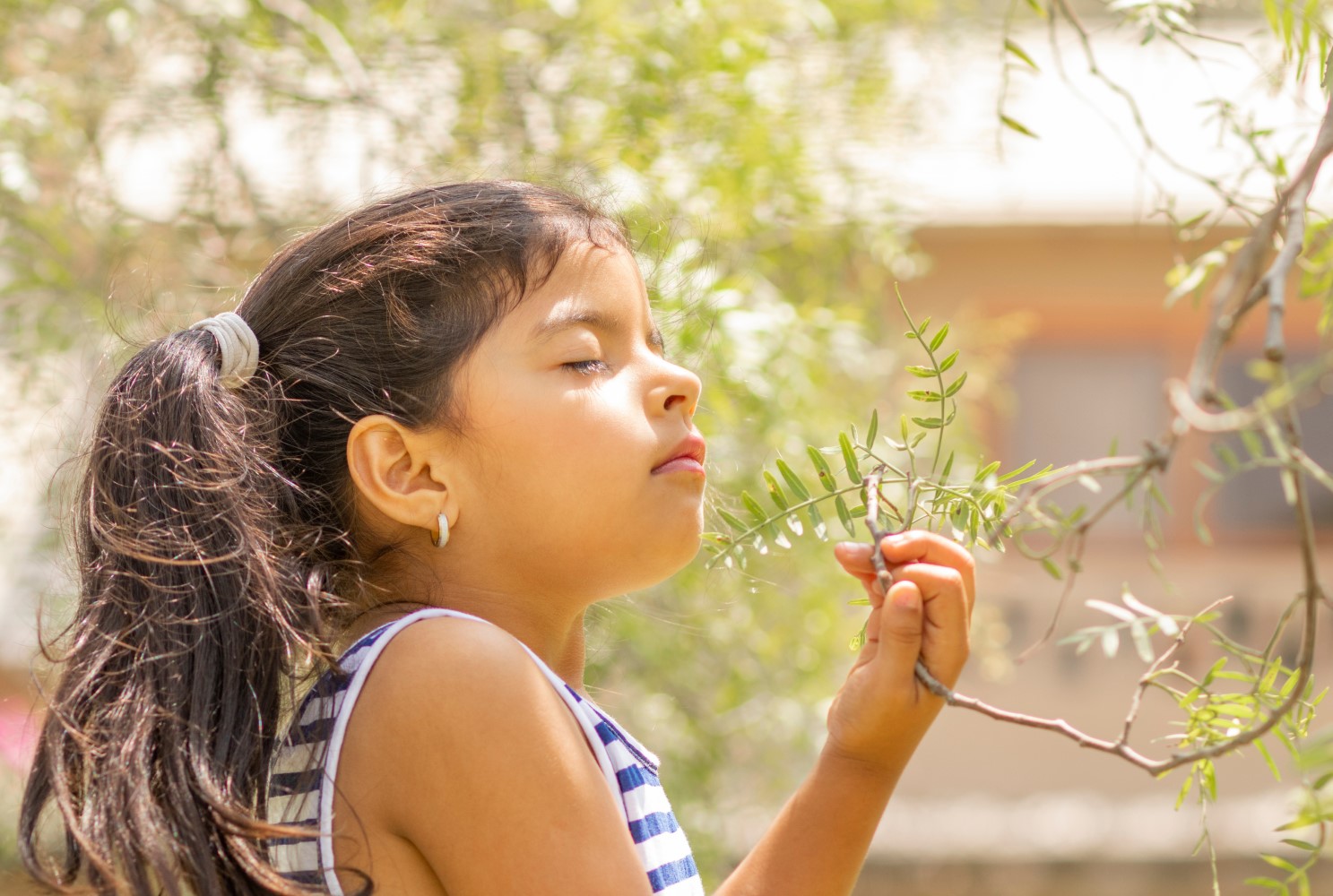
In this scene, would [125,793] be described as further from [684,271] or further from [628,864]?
[684,271]

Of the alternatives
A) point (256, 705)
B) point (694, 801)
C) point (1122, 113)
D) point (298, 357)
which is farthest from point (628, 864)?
point (1122, 113)

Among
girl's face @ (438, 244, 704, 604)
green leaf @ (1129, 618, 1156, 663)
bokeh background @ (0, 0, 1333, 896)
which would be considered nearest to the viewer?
green leaf @ (1129, 618, 1156, 663)

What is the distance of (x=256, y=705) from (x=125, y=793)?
108 millimetres

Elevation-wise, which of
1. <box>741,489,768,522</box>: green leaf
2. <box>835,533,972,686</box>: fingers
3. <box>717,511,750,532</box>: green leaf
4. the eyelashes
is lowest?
<box>835,533,972,686</box>: fingers

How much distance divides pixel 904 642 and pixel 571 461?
319 millimetres

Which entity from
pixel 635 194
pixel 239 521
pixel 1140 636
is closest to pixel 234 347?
pixel 239 521

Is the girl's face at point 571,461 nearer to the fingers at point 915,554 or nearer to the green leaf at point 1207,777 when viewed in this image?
the fingers at point 915,554

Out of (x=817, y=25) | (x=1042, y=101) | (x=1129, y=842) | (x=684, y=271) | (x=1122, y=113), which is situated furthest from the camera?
(x=1042, y=101)

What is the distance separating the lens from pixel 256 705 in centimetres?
105

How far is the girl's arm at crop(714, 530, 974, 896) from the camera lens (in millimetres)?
933

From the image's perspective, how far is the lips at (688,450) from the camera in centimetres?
115

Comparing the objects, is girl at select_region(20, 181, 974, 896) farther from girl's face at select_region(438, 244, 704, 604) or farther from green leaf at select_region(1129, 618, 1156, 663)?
green leaf at select_region(1129, 618, 1156, 663)

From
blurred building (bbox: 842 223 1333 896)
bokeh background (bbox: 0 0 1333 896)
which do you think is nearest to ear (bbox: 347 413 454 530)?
bokeh background (bbox: 0 0 1333 896)

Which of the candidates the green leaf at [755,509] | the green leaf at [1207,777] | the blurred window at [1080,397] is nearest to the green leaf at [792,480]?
the green leaf at [755,509]
